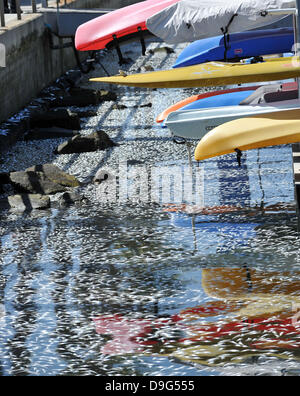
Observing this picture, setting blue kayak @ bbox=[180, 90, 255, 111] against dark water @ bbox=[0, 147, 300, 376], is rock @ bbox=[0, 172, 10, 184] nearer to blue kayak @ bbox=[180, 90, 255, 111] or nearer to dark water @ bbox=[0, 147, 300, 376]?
dark water @ bbox=[0, 147, 300, 376]

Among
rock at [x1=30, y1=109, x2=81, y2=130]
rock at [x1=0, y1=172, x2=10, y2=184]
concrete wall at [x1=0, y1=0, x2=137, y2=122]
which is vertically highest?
concrete wall at [x1=0, y1=0, x2=137, y2=122]

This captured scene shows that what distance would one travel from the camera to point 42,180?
10266 millimetres

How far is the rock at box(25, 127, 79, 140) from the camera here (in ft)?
43.9

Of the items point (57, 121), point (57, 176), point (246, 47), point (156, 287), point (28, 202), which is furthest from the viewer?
point (57, 121)

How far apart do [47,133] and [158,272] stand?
625cm

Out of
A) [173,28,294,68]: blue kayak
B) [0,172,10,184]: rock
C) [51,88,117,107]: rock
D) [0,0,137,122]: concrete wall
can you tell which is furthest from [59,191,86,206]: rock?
[51,88,117,107]: rock

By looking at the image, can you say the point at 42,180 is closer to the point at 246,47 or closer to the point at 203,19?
the point at 203,19

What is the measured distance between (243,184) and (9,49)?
589 centimetres

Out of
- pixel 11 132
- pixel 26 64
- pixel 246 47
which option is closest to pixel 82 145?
pixel 11 132

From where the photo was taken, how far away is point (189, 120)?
33.7ft

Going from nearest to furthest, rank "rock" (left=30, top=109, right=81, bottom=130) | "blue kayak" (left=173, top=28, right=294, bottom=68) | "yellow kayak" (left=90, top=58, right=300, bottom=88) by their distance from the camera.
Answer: "yellow kayak" (left=90, top=58, right=300, bottom=88) → "blue kayak" (left=173, top=28, right=294, bottom=68) → "rock" (left=30, top=109, right=81, bottom=130)

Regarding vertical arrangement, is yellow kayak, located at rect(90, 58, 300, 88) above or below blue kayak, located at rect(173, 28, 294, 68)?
above

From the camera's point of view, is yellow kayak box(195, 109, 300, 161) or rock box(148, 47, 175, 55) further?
rock box(148, 47, 175, 55)
